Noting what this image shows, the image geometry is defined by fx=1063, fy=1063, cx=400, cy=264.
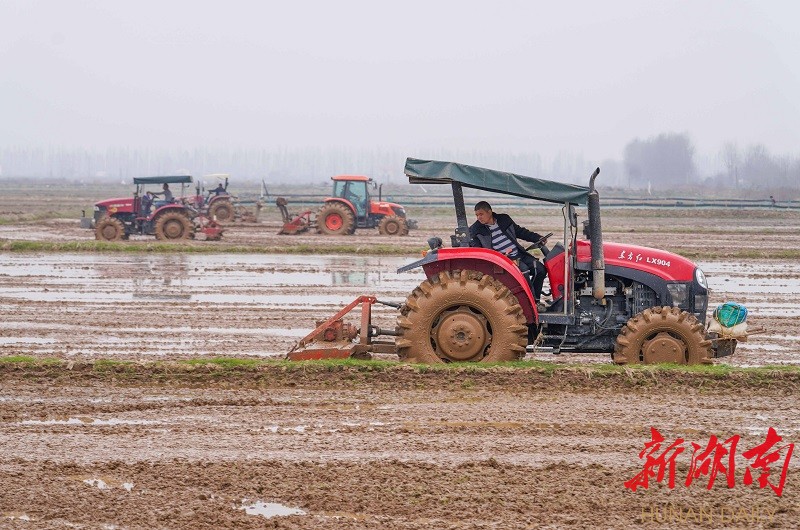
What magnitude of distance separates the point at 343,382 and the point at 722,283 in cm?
1208

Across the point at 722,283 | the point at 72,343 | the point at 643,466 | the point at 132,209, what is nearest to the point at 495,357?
the point at 643,466

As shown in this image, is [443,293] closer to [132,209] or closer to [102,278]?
[102,278]

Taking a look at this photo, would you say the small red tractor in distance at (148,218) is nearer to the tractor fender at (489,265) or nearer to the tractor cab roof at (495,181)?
the tractor fender at (489,265)

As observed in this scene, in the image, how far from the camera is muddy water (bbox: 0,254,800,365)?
489 inches

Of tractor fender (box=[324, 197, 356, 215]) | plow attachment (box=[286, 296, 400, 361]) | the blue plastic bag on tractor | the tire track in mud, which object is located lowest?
the tire track in mud

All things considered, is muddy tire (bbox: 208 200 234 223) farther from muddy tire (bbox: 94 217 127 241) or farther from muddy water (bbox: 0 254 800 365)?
muddy water (bbox: 0 254 800 365)

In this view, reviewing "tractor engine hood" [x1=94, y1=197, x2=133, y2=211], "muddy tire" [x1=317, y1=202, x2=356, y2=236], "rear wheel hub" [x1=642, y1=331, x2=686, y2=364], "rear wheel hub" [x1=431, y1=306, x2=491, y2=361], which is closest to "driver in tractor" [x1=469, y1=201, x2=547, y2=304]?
"rear wheel hub" [x1=431, y1=306, x2=491, y2=361]

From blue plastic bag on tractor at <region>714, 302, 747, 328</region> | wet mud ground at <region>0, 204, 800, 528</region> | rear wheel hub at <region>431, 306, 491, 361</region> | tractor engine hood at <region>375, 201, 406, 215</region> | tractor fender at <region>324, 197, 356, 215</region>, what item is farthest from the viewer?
tractor engine hood at <region>375, 201, 406, 215</region>

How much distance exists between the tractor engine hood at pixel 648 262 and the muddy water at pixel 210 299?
1588 mm

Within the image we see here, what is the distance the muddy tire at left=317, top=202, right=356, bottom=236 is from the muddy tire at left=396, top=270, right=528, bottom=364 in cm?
2187

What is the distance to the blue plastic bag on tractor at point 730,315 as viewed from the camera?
34.2 ft

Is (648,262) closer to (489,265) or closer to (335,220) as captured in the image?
(489,265)

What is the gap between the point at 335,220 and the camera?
32.5 meters

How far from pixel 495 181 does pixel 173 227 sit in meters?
20.5
